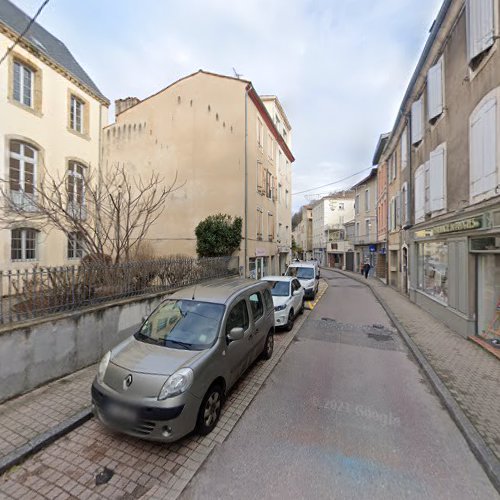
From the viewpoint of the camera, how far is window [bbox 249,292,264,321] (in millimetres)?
5250

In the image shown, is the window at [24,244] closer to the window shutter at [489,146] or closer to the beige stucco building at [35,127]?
the beige stucco building at [35,127]

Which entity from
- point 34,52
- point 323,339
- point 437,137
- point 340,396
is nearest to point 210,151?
point 34,52

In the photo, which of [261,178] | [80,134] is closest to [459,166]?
[261,178]

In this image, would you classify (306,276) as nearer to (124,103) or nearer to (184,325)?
(184,325)

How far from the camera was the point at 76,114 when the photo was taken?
14148mm

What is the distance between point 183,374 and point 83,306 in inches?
130

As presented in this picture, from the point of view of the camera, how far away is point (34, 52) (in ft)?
38.1

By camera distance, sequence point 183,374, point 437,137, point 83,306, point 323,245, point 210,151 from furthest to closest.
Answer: point 323,245, point 210,151, point 437,137, point 83,306, point 183,374

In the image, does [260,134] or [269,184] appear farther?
[269,184]

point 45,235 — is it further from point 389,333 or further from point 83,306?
point 389,333

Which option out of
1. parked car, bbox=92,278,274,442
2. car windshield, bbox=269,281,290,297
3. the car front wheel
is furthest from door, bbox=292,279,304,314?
the car front wheel

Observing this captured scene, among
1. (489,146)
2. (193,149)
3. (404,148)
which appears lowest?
(489,146)

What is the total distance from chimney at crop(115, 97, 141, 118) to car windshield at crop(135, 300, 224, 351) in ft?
52.9

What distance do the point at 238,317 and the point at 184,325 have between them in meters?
0.90
